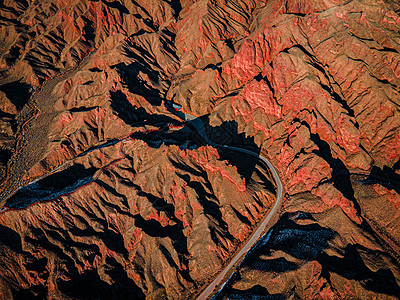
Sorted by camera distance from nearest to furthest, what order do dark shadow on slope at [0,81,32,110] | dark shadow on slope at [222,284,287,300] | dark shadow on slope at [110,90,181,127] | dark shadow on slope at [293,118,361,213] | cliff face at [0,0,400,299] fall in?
dark shadow on slope at [222,284,287,300] < cliff face at [0,0,400,299] < dark shadow on slope at [293,118,361,213] < dark shadow on slope at [110,90,181,127] < dark shadow on slope at [0,81,32,110]

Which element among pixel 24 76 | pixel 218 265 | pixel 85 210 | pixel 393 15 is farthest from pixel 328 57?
pixel 24 76

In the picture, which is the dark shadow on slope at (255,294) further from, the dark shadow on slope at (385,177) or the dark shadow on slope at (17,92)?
the dark shadow on slope at (17,92)

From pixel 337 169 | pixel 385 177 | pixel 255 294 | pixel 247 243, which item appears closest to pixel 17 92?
pixel 247 243

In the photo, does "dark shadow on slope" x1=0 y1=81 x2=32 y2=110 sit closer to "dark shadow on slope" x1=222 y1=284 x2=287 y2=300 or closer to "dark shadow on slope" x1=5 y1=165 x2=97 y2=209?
"dark shadow on slope" x1=5 y1=165 x2=97 y2=209

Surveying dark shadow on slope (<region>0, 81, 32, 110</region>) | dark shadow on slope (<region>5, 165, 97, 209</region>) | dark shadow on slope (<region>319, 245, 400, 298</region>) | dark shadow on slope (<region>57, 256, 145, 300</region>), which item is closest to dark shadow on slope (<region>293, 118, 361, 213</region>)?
dark shadow on slope (<region>319, 245, 400, 298</region>)

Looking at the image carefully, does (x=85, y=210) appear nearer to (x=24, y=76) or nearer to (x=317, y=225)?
(x=317, y=225)

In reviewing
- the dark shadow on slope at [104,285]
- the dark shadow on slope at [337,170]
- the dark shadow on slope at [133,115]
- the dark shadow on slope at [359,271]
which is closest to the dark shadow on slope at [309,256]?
the dark shadow on slope at [359,271]

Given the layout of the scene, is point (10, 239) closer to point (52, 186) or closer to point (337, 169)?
point (52, 186)
